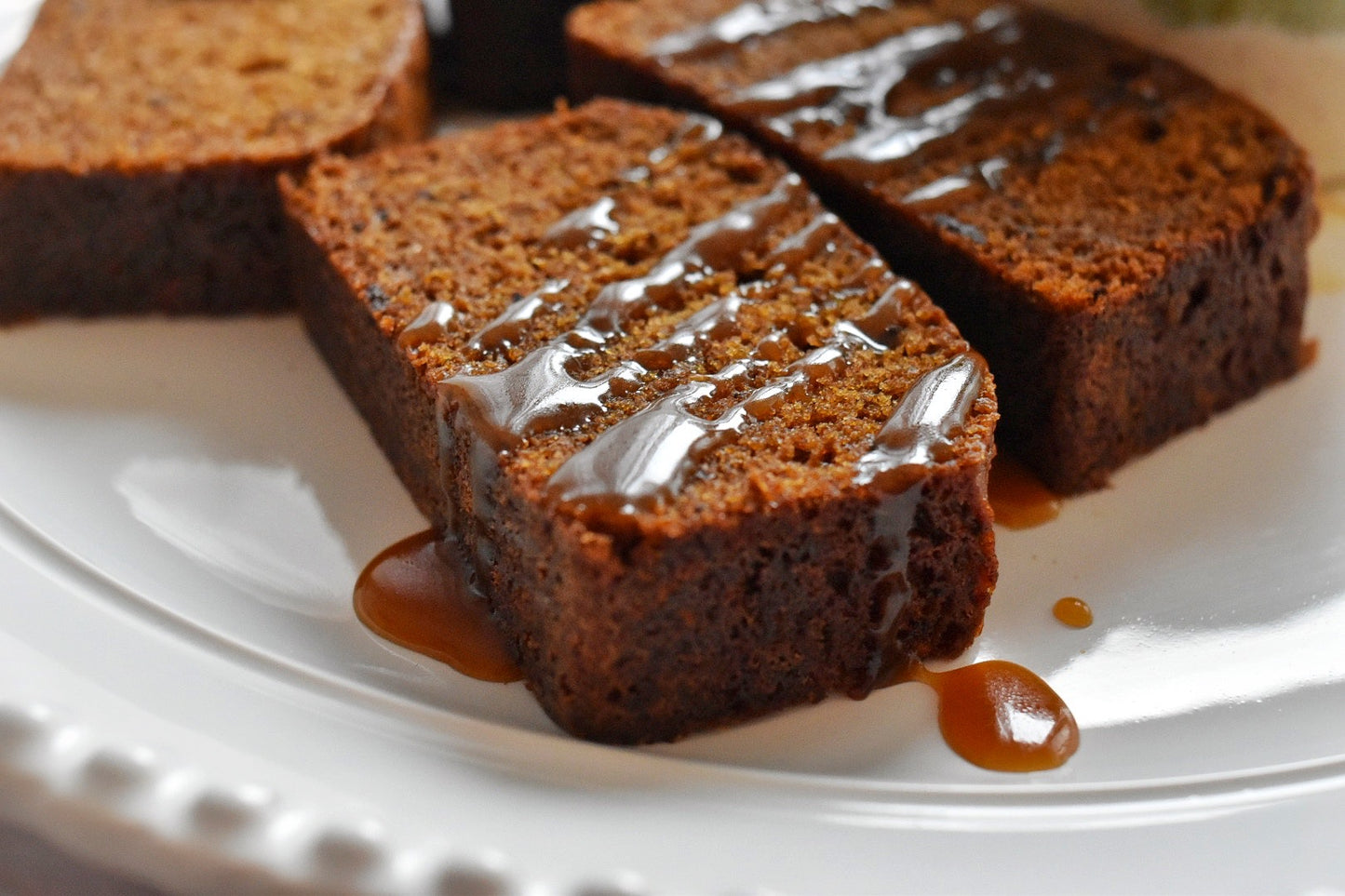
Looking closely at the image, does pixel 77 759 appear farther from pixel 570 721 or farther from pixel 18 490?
pixel 18 490

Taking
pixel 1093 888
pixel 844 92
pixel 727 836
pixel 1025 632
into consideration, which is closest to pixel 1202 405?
pixel 1025 632

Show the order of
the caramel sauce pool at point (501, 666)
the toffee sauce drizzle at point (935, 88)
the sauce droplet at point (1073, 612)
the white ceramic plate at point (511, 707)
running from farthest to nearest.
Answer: the toffee sauce drizzle at point (935, 88) < the sauce droplet at point (1073, 612) < the caramel sauce pool at point (501, 666) < the white ceramic plate at point (511, 707)

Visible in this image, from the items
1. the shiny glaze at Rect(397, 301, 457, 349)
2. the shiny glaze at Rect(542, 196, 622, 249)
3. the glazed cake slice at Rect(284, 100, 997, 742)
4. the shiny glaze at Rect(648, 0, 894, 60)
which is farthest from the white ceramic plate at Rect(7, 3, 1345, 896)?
the shiny glaze at Rect(648, 0, 894, 60)

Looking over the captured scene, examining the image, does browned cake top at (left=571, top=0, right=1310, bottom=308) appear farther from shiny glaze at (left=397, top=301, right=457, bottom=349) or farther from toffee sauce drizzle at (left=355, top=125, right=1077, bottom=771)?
shiny glaze at (left=397, top=301, right=457, bottom=349)

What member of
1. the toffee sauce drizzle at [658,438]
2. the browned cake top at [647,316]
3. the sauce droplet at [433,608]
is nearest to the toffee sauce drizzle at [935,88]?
the browned cake top at [647,316]

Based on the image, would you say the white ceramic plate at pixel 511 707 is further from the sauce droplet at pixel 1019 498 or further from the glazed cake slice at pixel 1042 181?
the glazed cake slice at pixel 1042 181
